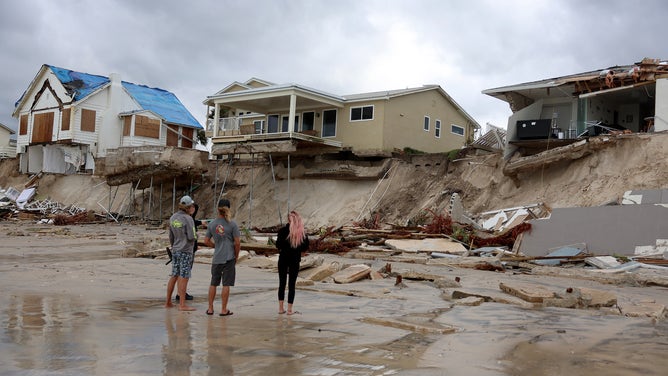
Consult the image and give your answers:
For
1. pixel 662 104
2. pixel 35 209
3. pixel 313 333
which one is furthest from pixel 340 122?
pixel 313 333

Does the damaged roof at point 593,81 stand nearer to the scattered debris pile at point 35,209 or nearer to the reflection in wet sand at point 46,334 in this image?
the reflection in wet sand at point 46,334

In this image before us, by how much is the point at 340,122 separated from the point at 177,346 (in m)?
28.0

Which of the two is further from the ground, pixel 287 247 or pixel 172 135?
pixel 172 135

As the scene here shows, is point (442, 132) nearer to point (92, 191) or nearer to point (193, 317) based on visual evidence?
point (92, 191)

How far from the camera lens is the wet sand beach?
543 cm

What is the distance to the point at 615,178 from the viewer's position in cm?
2223

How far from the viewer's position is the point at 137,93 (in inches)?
1861

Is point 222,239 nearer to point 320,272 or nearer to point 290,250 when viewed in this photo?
point 290,250

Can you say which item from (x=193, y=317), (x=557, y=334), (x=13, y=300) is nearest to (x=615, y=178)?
(x=557, y=334)

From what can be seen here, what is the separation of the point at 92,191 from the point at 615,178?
35.6 meters

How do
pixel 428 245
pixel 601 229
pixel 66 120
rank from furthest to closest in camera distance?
pixel 66 120
pixel 428 245
pixel 601 229

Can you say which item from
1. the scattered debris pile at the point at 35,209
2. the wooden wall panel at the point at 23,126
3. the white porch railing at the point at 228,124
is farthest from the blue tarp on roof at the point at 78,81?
the white porch railing at the point at 228,124

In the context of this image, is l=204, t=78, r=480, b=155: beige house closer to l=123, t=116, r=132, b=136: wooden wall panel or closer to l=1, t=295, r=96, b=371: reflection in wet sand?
l=123, t=116, r=132, b=136: wooden wall panel

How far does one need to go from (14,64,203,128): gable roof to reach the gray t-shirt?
38.9m
